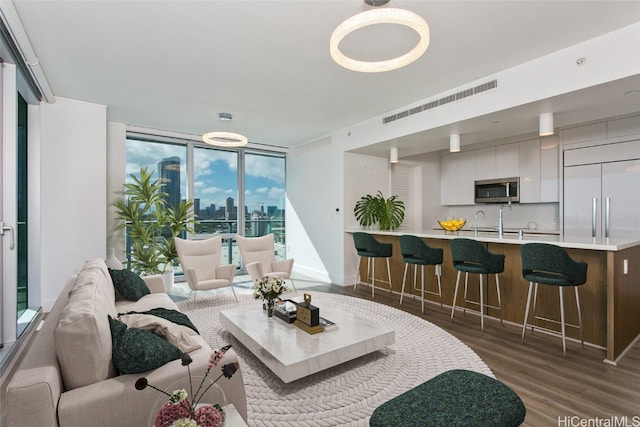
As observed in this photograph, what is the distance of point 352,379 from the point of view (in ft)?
8.09

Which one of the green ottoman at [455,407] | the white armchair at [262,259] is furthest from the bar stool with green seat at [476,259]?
the white armchair at [262,259]

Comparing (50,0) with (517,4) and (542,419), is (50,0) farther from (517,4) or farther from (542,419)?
(542,419)

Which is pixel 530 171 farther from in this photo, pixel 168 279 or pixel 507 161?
pixel 168 279

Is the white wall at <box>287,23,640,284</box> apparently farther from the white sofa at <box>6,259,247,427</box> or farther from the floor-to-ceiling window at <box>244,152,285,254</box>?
A: the white sofa at <box>6,259,247,427</box>

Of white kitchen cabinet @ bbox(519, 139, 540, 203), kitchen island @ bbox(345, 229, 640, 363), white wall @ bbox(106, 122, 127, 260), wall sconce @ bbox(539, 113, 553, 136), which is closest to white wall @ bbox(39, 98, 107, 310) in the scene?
white wall @ bbox(106, 122, 127, 260)

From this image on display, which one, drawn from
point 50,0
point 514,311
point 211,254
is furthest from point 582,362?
point 50,0

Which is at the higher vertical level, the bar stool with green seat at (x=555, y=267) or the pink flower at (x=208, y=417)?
the bar stool with green seat at (x=555, y=267)

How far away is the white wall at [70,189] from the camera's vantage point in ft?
13.6

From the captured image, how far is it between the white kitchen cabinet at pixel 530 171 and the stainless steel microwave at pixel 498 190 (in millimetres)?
107

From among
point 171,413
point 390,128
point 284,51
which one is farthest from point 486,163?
point 171,413

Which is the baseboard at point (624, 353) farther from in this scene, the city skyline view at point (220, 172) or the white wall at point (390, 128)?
the city skyline view at point (220, 172)

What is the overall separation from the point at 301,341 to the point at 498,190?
511cm

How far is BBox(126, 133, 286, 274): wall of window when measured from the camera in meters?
5.87

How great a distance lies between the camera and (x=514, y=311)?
142 inches
